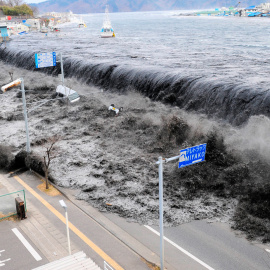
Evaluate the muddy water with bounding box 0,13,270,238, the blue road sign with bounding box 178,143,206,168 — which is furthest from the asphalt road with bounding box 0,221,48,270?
the blue road sign with bounding box 178,143,206,168

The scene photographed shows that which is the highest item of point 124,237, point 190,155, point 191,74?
point 190,155

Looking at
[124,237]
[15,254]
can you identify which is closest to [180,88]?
[124,237]

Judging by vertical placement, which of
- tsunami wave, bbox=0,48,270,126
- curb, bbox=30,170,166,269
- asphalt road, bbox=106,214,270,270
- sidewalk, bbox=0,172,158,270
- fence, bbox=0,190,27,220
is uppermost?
tsunami wave, bbox=0,48,270,126

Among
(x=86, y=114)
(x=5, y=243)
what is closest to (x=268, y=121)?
(x=86, y=114)

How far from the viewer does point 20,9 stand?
511ft

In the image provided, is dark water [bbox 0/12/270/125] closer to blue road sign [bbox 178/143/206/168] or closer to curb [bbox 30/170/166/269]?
curb [bbox 30/170/166/269]

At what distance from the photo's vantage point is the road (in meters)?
14.2

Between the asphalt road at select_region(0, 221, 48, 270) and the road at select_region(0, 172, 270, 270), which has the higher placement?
the asphalt road at select_region(0, 221, 48, 270)

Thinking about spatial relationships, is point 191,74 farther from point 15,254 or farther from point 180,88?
point 15,254

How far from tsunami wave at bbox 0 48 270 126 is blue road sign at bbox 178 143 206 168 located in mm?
19628

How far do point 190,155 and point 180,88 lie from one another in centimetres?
2761

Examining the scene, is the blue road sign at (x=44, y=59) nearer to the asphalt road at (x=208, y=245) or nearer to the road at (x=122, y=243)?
the road at (x=122, y=243)

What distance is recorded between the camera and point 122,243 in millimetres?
15531

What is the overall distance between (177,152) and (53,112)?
17212mm
